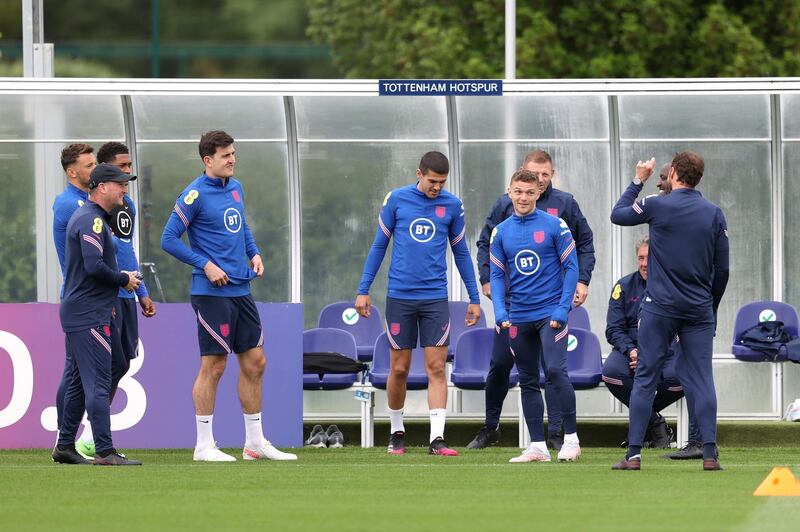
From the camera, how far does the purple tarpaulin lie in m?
12.1

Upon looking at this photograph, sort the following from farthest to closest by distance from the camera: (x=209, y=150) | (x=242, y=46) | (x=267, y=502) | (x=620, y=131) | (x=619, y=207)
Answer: (x=242, y=46), (x=620, y=131), (x=209, y=150), (x=619, y=207), (x=267, y=502)

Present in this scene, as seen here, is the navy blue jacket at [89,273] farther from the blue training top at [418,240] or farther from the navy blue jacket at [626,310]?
the navy blue jacket at [626,310]

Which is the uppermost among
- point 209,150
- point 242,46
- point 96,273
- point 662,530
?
point 242,46

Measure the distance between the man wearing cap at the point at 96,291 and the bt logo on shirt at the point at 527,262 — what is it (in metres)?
2.44

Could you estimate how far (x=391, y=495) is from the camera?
8719 millimetres

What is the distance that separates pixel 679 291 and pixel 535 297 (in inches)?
43.2

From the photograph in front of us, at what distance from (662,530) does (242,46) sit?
42.1 m

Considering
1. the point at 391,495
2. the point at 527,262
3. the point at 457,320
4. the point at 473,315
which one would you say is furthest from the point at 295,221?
the point at 391,495

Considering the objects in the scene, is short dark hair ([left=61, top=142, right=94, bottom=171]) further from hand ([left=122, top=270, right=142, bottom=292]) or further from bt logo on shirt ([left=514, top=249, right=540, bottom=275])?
bt logo on shirt ([left=514, top=249, right=540, bottom=275])

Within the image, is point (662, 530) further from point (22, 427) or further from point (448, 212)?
point (22, 427)

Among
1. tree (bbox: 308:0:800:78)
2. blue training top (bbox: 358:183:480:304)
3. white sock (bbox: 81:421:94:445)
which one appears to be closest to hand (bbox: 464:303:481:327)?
blue training top (bbox: 358:183:480:304)

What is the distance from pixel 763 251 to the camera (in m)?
14.9

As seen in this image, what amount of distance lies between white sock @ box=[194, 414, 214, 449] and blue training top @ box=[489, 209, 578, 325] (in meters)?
1.98

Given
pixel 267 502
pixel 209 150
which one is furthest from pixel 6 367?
pixel 267 502
